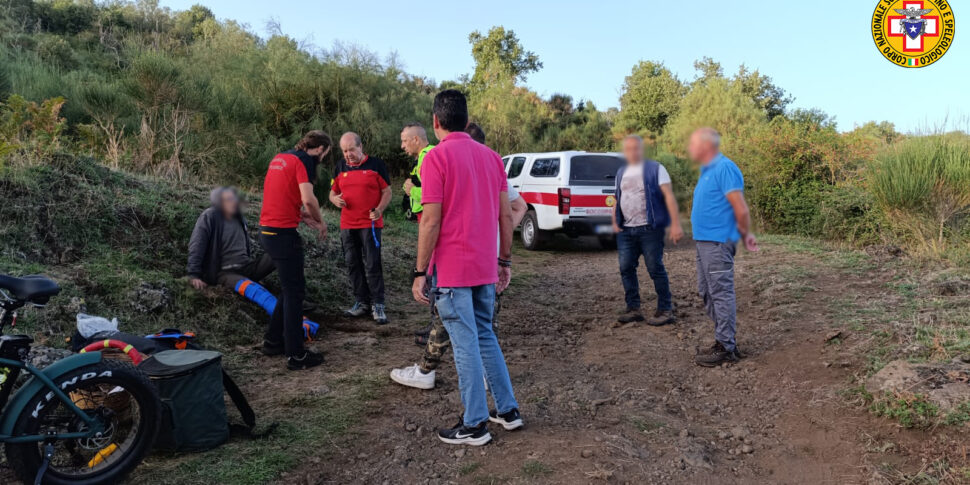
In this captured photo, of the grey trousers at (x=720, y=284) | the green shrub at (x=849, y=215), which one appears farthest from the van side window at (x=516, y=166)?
the grey trousers at (x=720, y=284)

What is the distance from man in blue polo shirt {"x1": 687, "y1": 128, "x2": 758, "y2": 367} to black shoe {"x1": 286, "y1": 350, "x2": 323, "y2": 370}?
10.1 feet

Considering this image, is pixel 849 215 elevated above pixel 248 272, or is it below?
above

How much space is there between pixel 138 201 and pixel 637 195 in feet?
17.1

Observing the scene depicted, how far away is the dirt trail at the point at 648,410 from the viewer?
3.33 m

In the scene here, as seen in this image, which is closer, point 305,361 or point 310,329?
point 305,361

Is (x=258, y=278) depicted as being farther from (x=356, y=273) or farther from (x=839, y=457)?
(x=839, y=457)

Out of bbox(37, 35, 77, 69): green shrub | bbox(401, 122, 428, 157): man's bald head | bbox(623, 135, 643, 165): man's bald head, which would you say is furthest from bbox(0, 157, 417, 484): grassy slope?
bbox(37, 35, 77, 69): green shrub

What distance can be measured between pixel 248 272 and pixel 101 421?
300cm

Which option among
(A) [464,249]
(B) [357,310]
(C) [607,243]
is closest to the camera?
(A) [464,249]

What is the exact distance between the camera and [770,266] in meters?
8.23

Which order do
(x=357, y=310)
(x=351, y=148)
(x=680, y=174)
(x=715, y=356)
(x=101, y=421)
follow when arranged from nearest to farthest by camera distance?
1. (x=101, y=421)
2. (x=680, y=174)
3. (x=715, y=356)
4. (x=351, y=148)
5. (x=357, y=310)

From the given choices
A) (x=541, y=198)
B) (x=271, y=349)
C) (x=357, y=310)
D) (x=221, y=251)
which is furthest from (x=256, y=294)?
(x=541, y=198)

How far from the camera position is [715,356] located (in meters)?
4.95

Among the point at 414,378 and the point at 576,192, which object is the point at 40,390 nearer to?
the point at 414,378
